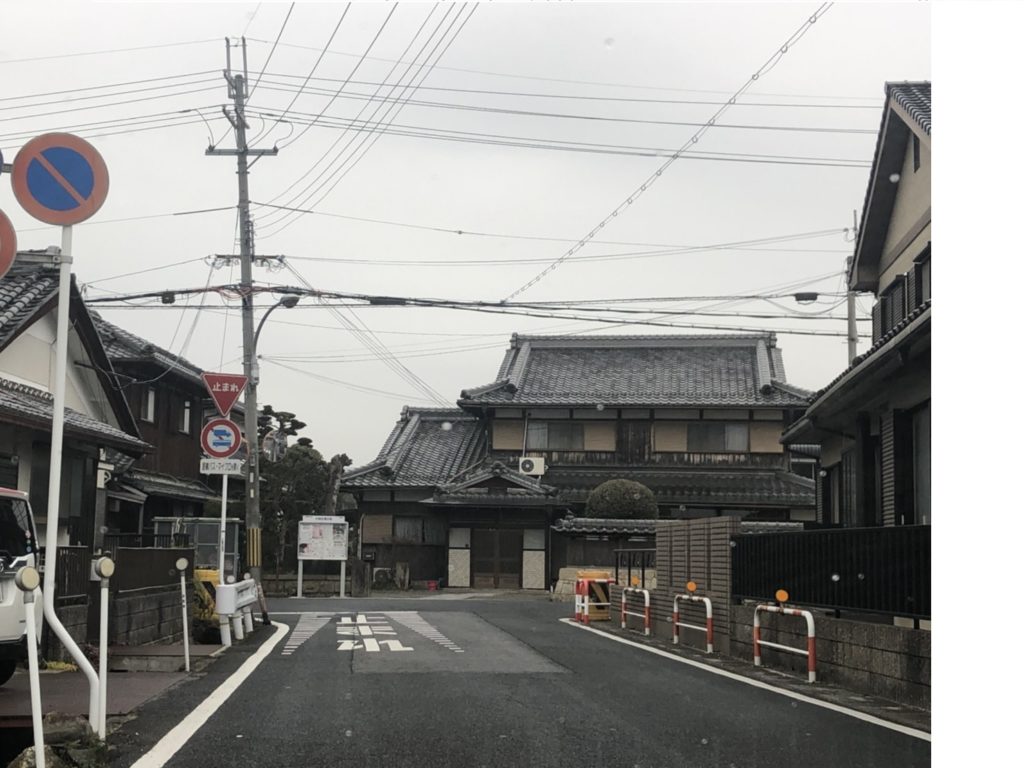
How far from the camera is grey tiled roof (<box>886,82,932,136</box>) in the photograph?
14867mm

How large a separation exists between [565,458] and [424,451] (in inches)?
229

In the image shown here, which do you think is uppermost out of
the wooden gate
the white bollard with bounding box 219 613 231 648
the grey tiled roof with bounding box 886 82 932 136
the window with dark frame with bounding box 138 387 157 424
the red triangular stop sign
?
the grey tiled roof with bounding box 886 82 932 136

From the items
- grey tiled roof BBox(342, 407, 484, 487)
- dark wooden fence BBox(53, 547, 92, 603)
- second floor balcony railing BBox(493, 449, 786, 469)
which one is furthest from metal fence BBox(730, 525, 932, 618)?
grey tiled roof BBox(342, 407, 484, 487)

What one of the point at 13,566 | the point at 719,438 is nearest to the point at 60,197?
the point at 13,566

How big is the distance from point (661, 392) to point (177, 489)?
62.1 feet

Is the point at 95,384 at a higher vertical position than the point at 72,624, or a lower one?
higher

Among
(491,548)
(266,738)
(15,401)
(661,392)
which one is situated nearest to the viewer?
(266,738)

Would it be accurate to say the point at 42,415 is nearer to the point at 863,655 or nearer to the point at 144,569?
the point at 144,569

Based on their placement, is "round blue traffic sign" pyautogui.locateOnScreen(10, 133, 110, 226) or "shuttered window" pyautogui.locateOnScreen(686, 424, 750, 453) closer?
"round blue traffic sign" pyautogui.locateOnScreen(10, 133, 110, 226)

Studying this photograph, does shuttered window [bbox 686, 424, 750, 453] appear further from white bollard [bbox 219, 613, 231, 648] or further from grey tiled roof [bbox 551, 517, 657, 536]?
white bollard [bbox 219, 613, 231, 648]

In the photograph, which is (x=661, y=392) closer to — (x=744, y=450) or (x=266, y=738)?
(x=744, y=450)

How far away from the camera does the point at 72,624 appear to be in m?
11.9

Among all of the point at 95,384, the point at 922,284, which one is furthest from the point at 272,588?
the point at 922,284

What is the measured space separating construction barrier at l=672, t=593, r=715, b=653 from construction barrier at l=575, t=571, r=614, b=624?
16.8 ft
